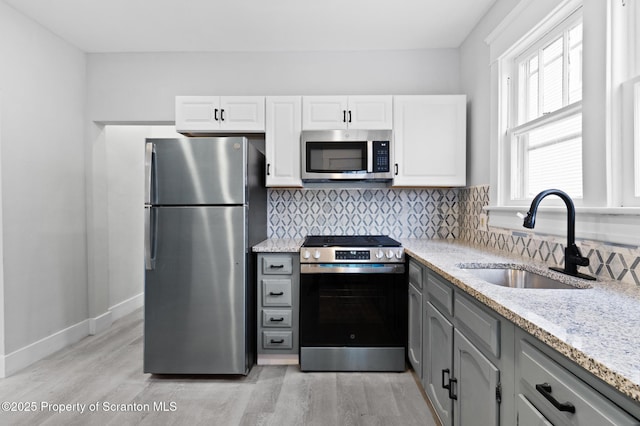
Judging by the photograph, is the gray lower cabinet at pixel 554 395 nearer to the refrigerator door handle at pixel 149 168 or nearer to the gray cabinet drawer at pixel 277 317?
the gray cabinet drawer at pixel 277 317

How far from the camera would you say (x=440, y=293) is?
1.76 meters

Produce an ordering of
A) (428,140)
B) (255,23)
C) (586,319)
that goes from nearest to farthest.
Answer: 1. (586,319)
2. (255,23)
3. (428,140)

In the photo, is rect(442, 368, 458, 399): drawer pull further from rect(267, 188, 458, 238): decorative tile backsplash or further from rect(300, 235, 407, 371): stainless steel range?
rect(267, 188, 458, 238): decorative tile backsplash

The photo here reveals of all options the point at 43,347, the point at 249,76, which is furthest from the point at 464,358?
the point at 43,347

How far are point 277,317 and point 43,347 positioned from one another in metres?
1.89

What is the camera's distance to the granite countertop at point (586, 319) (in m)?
0.68

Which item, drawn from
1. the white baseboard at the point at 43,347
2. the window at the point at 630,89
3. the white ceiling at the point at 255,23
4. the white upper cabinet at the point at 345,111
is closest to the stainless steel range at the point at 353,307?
the white upper cabinet at the point at 345,111

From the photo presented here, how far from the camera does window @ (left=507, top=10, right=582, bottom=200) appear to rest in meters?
1.75

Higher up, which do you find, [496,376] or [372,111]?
[372,111]

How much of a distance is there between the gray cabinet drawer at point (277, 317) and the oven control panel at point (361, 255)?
19.9 inches

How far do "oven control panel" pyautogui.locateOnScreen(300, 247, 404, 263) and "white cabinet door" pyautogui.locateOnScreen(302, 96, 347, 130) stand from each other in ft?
3.49

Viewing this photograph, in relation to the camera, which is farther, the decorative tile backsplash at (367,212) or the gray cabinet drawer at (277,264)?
the decorative tile backsplash at (367,212)

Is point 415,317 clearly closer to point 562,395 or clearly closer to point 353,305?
point 353,305

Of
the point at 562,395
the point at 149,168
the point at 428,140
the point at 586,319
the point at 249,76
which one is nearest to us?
the point at 562,395
